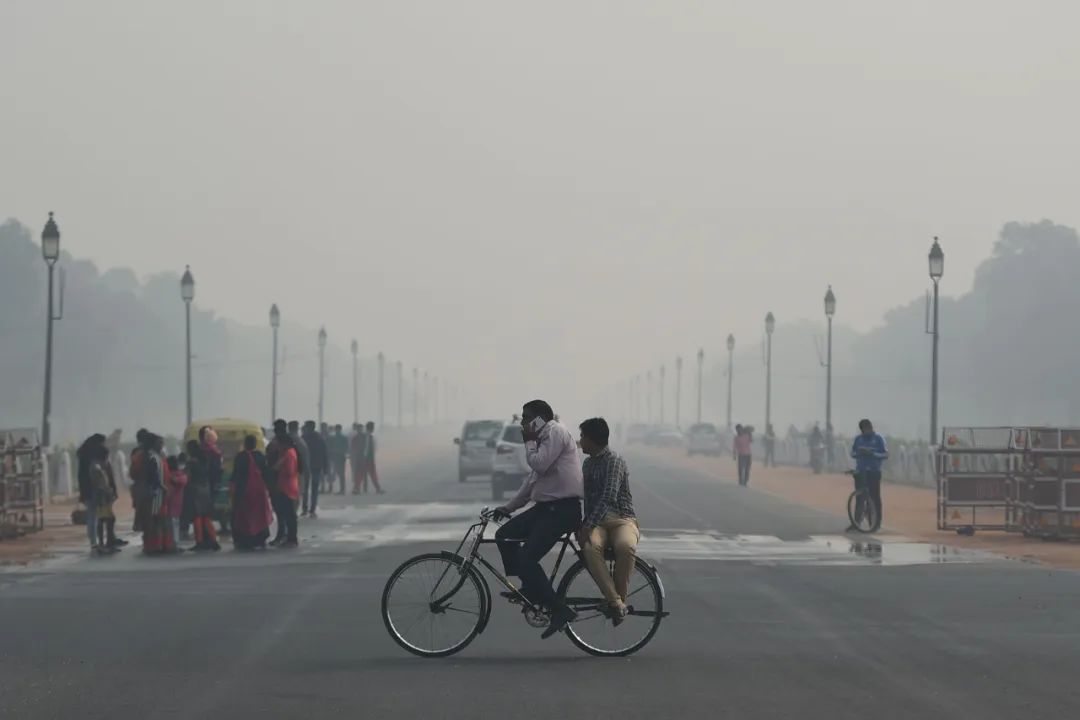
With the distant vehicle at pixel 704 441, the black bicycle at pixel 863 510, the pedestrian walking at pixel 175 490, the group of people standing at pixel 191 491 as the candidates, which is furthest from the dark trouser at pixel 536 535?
the distant vehicle at pixel 704 441

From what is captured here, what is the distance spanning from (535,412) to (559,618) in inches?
58.2

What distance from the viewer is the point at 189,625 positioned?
16.3m

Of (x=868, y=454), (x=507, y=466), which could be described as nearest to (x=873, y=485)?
(x=868, y=454)

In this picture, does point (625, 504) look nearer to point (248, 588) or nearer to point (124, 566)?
point (248, 588)

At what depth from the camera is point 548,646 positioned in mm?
14625

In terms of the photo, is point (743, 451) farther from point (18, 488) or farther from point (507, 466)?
point (18, 488)

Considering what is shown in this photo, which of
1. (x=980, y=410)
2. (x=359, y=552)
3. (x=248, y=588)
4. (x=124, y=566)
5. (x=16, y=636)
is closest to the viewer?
(x=16, y=636)

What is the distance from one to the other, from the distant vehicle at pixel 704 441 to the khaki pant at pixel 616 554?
91.8m

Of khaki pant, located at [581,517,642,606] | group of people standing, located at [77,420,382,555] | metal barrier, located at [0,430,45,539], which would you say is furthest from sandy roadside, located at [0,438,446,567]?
khaki pant, located at [581,517,642,606]

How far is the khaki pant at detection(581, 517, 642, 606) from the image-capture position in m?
13.5

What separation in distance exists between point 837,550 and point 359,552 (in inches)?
263

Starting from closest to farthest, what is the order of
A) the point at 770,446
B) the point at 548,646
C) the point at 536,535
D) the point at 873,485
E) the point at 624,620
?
1. the point at 536,535
2. the point at 624,620
3. the point at 548,646
4. the point at 873,485
5. the point at 770,446

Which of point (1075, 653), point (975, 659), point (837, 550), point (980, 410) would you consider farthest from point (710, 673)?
point (980, 410)

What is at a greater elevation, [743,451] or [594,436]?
[594,436]
